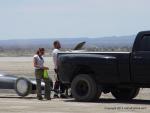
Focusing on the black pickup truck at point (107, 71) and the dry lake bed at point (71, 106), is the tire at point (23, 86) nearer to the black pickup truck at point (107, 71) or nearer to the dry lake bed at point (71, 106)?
the dry lake bed at point (71, 106)

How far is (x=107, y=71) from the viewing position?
19484 mm

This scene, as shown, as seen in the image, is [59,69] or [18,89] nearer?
[59,69]

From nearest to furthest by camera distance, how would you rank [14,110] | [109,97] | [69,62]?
[14,110]
[69,62]
[109,97]

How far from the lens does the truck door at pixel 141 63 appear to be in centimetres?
1866

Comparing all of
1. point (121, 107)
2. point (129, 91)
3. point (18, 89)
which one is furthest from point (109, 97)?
point (121, 107)

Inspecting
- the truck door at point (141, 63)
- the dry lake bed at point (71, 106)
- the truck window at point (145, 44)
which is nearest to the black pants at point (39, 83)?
the dry lake bed at point (71, 106)

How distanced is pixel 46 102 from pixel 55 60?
1968 mm

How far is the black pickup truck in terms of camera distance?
1888 centimetres

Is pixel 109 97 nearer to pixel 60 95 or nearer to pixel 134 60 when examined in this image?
pixel 60 95

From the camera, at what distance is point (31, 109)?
17.4m

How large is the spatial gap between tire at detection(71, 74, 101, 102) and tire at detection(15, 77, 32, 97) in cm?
223

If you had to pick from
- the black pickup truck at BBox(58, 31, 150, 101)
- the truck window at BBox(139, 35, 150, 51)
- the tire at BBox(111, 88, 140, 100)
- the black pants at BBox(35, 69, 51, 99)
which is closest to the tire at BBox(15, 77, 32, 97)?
the black pants at BBox(35, 69, 51, 99)

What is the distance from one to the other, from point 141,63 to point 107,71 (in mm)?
1191

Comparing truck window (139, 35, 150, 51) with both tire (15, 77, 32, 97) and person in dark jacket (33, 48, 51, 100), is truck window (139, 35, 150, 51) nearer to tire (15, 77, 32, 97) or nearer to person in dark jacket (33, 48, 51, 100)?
person in dark jacket (33, 48, 51, 100)
